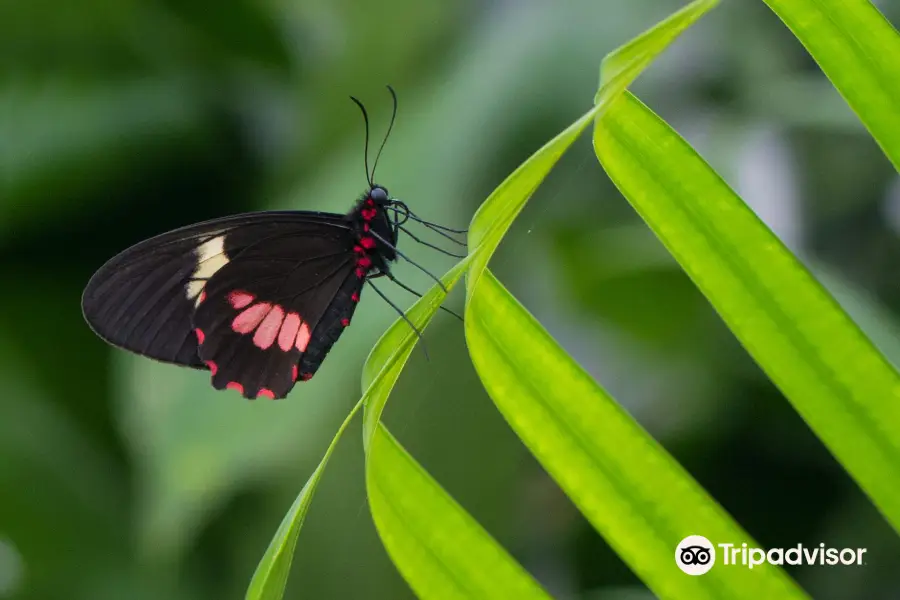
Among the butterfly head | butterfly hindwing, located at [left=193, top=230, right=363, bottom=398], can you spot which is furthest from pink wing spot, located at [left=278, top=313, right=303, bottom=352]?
the butterfly head

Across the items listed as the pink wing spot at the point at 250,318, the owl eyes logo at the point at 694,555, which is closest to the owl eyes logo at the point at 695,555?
the owl eyes logo at the point at 694,555

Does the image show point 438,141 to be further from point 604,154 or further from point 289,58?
point 604,154

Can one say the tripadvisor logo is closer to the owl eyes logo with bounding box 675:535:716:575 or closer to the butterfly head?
the owl eyes logo with bounding box 675:535:716:575

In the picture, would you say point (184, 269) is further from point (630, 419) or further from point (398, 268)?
point (630, 419)

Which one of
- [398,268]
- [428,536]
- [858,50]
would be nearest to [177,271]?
[398,268]

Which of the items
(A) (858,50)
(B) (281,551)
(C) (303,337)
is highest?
(C) (303,337)

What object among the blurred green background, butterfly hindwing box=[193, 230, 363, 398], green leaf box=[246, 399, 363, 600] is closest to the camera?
green leaf box=[246, 399, 363, 600]

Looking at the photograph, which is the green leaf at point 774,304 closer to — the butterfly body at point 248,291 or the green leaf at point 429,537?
the green leaf at point 429,537
